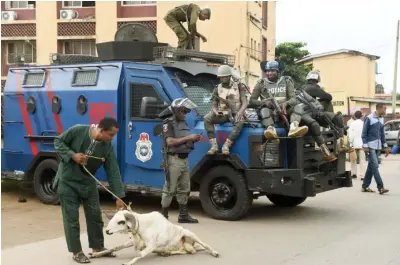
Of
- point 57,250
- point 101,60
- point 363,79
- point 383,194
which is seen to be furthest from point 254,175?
point 363,79

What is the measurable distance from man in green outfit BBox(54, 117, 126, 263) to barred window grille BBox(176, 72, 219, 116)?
3.08 m

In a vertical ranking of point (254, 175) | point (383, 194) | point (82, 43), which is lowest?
point (383, 194)

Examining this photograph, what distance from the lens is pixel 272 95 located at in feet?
29.1

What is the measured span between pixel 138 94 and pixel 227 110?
1.58m

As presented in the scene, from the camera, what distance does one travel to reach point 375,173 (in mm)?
11570

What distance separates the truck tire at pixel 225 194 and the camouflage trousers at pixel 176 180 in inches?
22.0

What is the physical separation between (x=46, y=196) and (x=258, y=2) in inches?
867

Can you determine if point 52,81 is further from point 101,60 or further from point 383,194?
point 383,194

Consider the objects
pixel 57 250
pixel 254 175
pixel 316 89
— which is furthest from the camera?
pixel 316 89

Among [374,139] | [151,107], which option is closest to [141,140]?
[151,107]

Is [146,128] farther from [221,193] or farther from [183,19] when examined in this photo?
[183,19]

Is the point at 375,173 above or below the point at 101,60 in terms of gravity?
below

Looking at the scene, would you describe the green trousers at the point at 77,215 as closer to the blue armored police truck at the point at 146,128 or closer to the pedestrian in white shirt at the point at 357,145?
the blue armored police truck at the point at 146,128

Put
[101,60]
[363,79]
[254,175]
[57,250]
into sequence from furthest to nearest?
[363,79] < [101,60] < [254,175] < [57,250]
